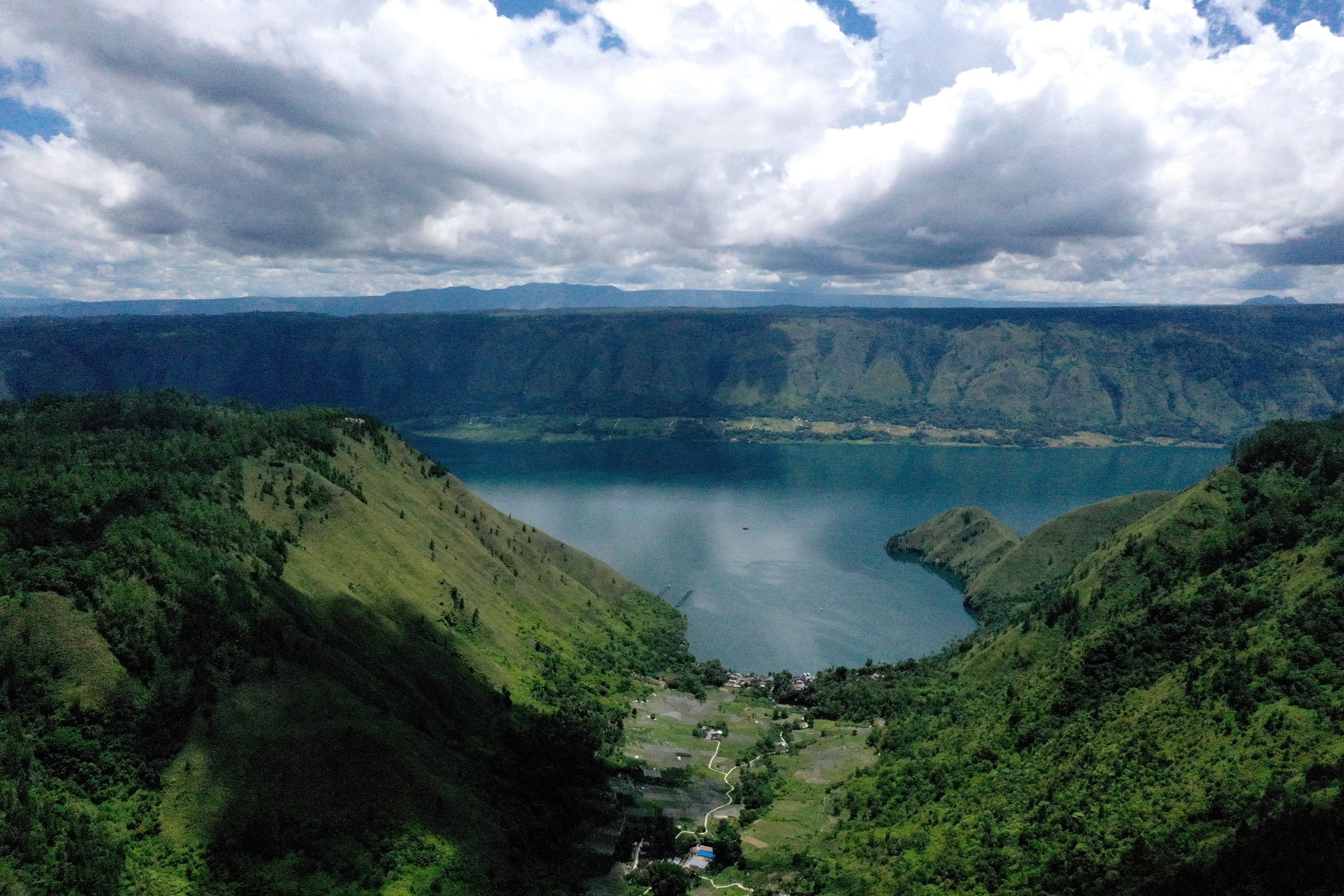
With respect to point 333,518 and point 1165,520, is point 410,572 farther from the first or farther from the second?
point 1165,520

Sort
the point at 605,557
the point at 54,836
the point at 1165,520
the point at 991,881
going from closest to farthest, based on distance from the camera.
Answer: the point at 54,836 < the point at 991,881 < the point at 1165,520 < the point at 605,557

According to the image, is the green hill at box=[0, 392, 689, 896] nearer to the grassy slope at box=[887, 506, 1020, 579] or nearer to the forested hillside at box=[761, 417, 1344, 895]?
the forested hillside at box=[761, 417, 1344, 895]

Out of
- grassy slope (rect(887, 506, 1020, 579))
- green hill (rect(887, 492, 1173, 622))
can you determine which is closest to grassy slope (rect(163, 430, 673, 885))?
green hill (rect(887, 492, 1173, 622))

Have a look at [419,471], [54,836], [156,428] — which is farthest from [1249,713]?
[156,428]

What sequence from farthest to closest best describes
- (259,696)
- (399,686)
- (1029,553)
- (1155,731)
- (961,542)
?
1. (961,542)
2. (1029,553)
3. (399,686)
4. (259,696)
5. (1155,731)

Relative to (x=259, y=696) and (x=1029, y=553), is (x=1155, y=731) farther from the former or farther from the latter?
(x=1029, y=553)

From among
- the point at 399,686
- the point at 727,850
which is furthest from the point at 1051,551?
the point at 399,686
